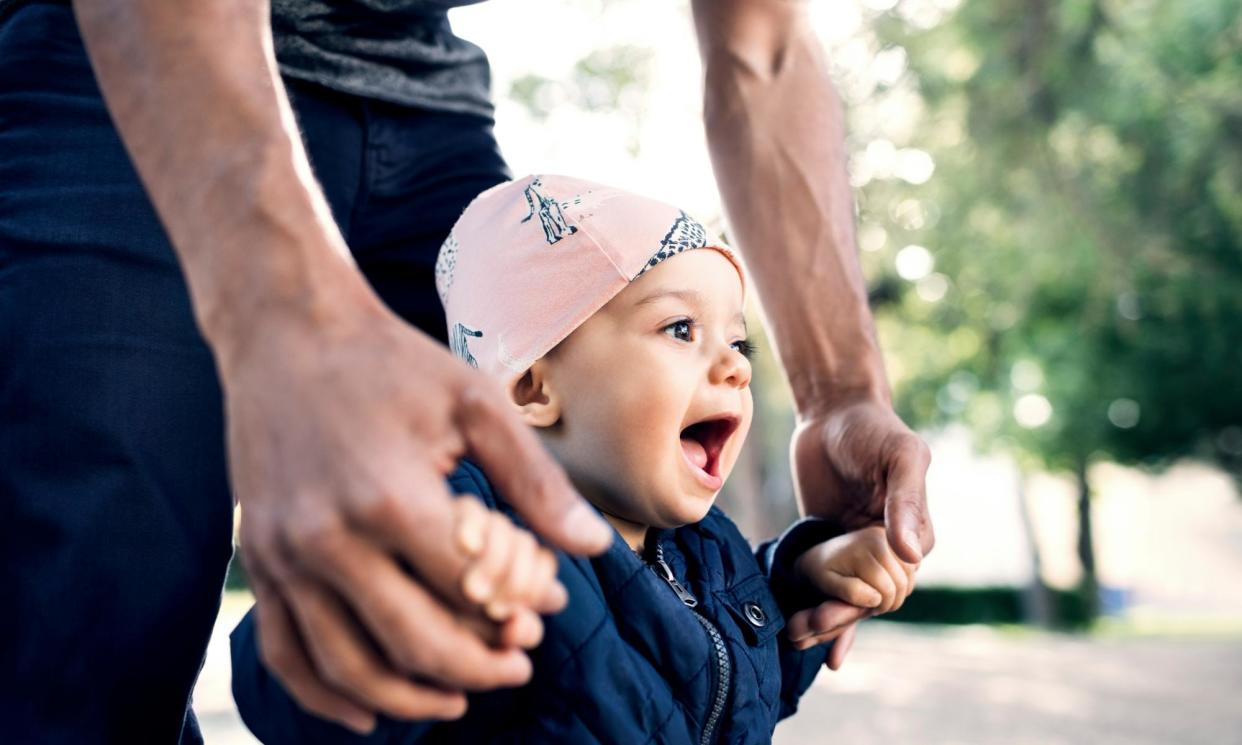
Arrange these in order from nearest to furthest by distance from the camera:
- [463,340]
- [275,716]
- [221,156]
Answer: [221,156], [275,716], [463,340]

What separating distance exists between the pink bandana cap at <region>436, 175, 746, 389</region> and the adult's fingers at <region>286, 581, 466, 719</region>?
773 mm

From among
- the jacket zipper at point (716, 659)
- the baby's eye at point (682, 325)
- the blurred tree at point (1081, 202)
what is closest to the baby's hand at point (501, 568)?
the jacket zipper at point (716, 659)

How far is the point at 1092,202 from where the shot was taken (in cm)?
1186

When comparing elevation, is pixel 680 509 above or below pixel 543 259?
below

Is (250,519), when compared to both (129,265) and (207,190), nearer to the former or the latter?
(207,190)

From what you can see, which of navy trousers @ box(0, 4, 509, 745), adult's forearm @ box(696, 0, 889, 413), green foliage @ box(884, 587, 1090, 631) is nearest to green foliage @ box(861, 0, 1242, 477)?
green foliage @ box(884, 587, 1090, 631)

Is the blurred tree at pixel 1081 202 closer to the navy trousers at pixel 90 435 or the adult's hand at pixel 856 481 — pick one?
Result: the adult's hand at pixel 856 481

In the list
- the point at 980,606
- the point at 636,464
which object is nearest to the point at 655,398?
the point at 636,464

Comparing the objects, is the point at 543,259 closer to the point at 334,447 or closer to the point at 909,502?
the point at 909,502

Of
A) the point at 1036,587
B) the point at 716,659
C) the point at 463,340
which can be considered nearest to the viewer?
the point at 716,659

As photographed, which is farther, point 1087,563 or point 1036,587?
point 1087,563

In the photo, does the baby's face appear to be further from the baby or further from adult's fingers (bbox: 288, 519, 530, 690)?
adult's fingers (bbox: 288, 519, 530, 690)

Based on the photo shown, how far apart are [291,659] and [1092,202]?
1218 cm

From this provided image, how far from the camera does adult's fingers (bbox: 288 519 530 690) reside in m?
0.79
